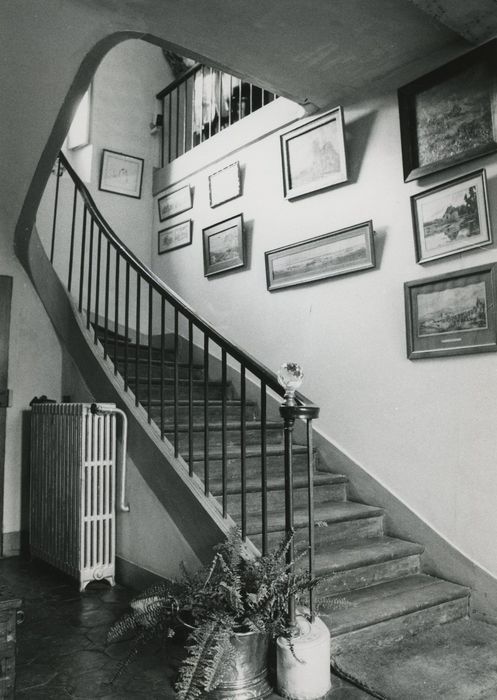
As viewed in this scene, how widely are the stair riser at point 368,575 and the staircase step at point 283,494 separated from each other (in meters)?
0.46

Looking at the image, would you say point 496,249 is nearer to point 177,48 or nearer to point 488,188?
point 488,188

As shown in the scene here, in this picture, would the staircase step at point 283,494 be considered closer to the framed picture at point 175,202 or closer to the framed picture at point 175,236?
the framed picture at point 175,236

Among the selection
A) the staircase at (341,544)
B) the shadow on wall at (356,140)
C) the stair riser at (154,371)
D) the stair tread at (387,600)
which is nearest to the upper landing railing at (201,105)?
the shadow on wall at (356,140)

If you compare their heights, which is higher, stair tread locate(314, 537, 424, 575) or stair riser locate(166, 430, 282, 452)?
stair riser locate(166, 430, 282, 452)

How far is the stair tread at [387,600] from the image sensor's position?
251 centimetres

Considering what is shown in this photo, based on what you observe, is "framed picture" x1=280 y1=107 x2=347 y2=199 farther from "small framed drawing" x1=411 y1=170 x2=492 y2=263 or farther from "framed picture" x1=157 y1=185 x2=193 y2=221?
"framed picture" x1=157 y1=185 x2=193 y2=221

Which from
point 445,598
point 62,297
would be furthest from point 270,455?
point 62,297

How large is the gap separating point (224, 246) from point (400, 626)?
305 cm

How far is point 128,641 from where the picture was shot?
2.65m

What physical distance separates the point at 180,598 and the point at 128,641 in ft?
1.75

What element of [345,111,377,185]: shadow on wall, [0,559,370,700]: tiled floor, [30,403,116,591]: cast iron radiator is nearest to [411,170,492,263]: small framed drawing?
[345,111,377,185]: shadow on wall

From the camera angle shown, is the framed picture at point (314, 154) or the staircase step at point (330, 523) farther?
the framed picture at point (314, 154)

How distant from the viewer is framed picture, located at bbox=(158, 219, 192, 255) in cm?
520

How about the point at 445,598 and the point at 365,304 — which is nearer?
the point at 445,598
